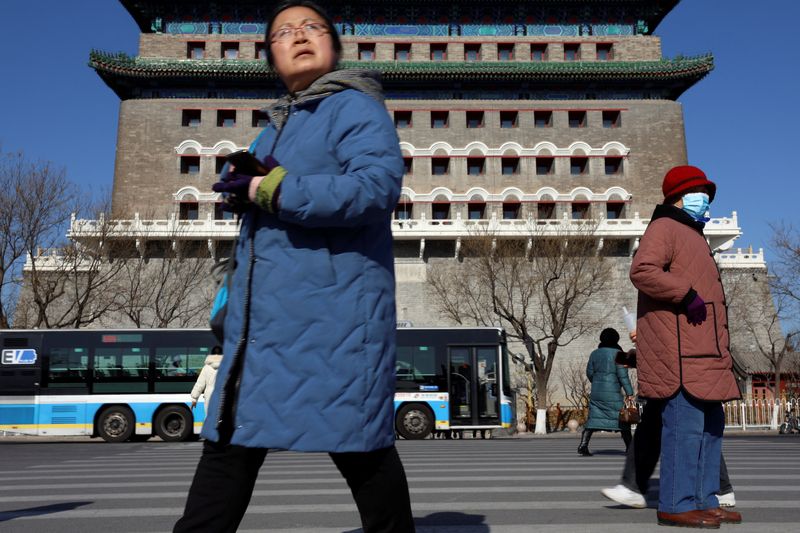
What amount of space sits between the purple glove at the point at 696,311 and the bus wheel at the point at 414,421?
14783 mm

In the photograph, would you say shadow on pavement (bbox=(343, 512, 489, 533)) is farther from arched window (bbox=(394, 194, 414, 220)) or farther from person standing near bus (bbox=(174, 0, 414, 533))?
arched window (bbox=(394, 194, 414, 220))

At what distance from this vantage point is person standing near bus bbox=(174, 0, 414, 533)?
8.08 feet

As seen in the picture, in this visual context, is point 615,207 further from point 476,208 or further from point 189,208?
point 189,208

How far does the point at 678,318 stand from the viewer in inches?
180

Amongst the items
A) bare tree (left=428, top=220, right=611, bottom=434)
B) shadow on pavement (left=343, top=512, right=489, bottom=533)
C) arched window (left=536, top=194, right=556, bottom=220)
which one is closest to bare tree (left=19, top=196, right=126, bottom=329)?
bare tree (left=428, top=220, right=611, bottom=434)

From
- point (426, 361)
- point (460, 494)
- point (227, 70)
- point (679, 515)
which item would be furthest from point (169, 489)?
point (227, 70)

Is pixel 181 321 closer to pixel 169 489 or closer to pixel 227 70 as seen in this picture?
pixel 227 70

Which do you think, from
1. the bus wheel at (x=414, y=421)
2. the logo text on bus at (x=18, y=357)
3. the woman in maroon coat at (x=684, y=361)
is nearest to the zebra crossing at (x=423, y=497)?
the woman in maroon coat at (x=684, y=361)

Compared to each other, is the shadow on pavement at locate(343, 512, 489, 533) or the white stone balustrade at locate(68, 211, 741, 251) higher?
the white stone balustrade at locate(68, 211, 741, 251)

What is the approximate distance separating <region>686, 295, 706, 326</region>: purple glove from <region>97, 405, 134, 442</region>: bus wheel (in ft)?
55.0

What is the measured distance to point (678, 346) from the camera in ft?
14.8

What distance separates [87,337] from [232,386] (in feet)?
60.3

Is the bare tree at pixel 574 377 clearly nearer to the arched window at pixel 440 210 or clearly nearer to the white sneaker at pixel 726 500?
the arched window at pixel 440 210

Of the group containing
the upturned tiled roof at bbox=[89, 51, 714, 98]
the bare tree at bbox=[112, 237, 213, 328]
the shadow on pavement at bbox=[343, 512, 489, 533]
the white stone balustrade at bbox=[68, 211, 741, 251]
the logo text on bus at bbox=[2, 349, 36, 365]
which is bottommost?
the shadow on pavement at bbox=[343, 512, 489, 533]
